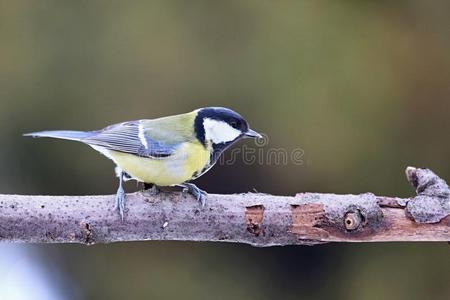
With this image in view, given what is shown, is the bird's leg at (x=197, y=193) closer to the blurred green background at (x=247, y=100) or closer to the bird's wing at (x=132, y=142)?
the bird's wing at (x=132, y=142)

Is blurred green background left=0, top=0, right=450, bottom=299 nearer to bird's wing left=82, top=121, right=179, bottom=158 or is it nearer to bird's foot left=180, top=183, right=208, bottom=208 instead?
bird's wing left=82, top=121, right=179, bottom=158

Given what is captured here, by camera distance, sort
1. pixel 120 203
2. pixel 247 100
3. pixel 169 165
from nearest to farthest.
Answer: pixel 120 203, pixel 169 165, pixel 247 100

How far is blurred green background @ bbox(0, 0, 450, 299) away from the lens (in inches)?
60.5

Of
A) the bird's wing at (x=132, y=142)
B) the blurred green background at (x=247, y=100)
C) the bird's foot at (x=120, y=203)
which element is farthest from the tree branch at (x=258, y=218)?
the blurred green background at (x=247, y=100)

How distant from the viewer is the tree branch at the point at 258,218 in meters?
0.82

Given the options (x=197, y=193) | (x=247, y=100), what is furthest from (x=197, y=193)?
(x=247, y=100)

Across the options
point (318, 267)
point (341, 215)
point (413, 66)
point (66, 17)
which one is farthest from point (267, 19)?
point (341, 215)

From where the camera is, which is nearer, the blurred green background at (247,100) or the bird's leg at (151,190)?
the bird's leg at (151,190)

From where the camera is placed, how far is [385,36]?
5.19ft

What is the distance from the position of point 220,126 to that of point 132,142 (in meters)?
0.17

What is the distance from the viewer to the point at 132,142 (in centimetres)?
98

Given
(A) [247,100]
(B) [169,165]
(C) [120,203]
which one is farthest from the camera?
(A) [247,100]

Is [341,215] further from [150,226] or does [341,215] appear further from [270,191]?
[270,191]

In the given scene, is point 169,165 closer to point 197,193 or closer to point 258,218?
point 197,193
